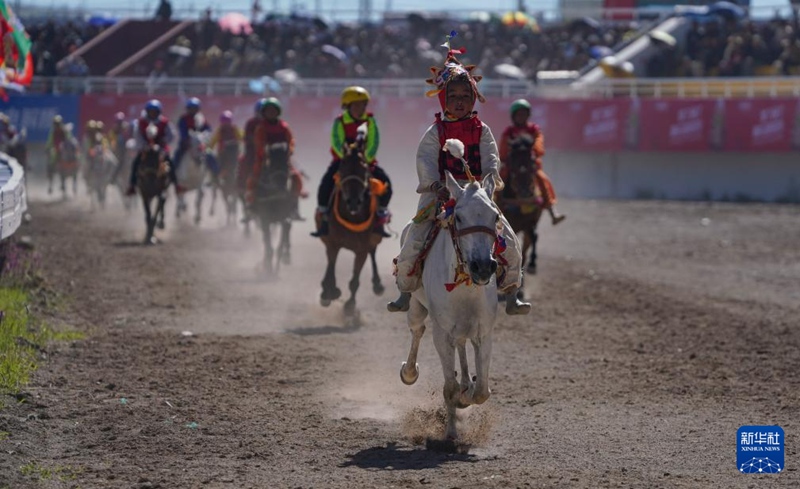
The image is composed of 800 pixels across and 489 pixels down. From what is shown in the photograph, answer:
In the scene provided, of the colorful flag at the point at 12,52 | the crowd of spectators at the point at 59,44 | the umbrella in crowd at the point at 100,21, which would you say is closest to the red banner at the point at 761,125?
the colorful flag at the point at 12,52

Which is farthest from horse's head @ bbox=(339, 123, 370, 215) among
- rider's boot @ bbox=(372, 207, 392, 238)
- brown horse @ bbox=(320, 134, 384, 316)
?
rider's boot @ bbox=(372, 207, 392, 238)

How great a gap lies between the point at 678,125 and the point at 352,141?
23493 millimetres

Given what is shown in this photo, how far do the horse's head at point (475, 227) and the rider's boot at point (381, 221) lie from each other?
21.4ft

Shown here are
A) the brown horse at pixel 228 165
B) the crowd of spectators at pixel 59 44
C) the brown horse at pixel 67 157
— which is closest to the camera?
the brown horse at pixel 228 165

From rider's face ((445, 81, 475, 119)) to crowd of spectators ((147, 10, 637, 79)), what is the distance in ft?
A: 107

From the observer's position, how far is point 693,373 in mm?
12125

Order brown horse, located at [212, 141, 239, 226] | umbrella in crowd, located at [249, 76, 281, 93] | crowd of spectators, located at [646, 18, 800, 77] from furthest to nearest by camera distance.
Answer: umbrella in crowd, located at [249, 76, 281, 93] → crowd of spectators, located at [646, 18, 800, 77] → brown horse, located at [212, 141, 239, 226]

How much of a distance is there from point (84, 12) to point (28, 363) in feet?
135

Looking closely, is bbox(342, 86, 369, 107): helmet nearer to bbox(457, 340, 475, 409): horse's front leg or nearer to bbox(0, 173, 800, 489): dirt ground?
bbox(0, 173, 800, 489): dirt ground

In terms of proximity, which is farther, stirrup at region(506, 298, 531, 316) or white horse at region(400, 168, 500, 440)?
stirrup at region(506, 298, 531, 316)

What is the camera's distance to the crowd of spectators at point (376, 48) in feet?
142

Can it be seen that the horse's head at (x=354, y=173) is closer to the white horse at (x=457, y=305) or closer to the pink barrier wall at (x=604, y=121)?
the white horse at (x=457, y=305)

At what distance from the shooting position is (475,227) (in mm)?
8094

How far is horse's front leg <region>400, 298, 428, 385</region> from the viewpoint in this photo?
31.8ft
